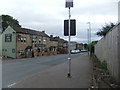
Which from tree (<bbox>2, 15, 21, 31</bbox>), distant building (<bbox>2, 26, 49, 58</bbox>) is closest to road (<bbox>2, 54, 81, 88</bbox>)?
distant building (<bbox>2, 26, 49, 58</bbox>)

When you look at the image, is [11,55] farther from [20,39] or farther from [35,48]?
[35,48]

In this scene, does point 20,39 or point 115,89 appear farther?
point 20,39

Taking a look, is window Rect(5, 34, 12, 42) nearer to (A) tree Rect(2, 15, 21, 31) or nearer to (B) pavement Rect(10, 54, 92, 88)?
(A) tree Rect(2, 15, 21, 31)

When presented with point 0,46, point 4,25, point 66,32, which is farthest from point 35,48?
point 66,32

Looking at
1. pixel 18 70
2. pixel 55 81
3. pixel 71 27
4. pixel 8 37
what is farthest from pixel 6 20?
pixel 55 81

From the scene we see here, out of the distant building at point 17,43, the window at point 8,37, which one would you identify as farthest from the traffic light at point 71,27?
the window at point 8,37

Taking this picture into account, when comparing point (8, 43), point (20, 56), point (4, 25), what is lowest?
point (20, 56)

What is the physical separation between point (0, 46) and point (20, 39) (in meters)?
6.31

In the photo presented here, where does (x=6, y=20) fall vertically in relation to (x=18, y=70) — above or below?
above

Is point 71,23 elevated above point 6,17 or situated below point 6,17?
below

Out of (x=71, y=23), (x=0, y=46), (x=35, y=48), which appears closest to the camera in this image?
(x=71, y=23)

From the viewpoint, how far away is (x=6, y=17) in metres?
60.4

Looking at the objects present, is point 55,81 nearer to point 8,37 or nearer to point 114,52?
point 114,52

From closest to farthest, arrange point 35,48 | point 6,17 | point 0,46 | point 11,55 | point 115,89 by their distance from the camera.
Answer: point 115,89 < point 11,55 < point 0,46 < point 35,48 < point 6,17
